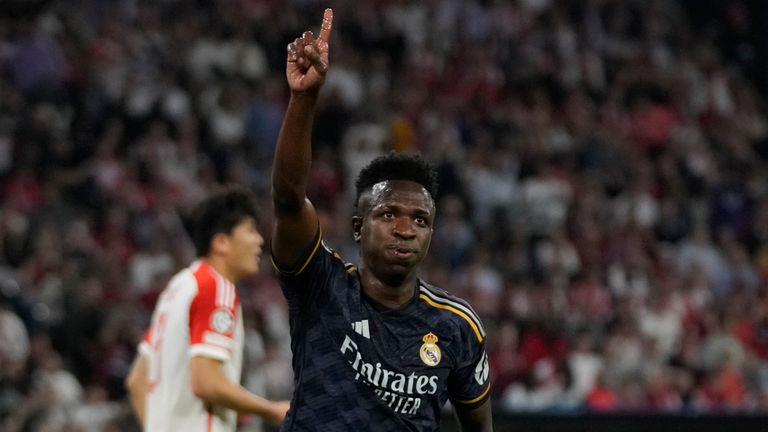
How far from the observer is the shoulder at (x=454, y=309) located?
4.45m

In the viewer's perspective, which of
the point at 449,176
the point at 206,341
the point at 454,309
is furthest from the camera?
the point at 449,176

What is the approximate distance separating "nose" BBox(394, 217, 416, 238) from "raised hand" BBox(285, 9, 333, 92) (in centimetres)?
51

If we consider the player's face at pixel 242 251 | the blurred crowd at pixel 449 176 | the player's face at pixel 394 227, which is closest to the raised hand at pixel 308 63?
the player's face at pixel 394 227

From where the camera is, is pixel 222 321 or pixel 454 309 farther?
pixel 222 321

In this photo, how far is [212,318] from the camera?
5711 mm

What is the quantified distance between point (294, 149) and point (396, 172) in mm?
483

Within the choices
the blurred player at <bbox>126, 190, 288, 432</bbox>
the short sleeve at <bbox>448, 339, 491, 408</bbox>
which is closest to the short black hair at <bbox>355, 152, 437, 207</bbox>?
the short sleeve at <bbox>448, 339, 491, 408</bbox>

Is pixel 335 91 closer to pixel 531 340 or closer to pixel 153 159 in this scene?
pixel 153 159

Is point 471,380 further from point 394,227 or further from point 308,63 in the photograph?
point 308,63

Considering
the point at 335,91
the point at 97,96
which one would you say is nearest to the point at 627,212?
the point at 335,91

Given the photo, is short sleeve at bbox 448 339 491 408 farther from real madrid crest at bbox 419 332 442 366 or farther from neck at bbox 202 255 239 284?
neck at bbox 202 255 239 284

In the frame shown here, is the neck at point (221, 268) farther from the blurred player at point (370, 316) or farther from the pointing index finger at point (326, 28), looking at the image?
the pointing index finger at point (326, 28)

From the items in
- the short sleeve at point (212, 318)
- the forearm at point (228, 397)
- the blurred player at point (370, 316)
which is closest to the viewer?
the blurred player at point (370, 316)

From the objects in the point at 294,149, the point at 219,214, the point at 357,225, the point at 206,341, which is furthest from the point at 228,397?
the point at 294,149
